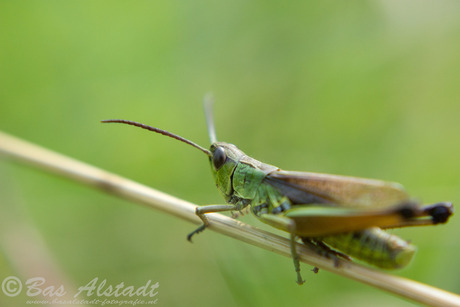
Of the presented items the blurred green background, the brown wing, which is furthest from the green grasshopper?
the blurred green background

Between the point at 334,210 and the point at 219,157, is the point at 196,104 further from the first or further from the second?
the point at 334,210

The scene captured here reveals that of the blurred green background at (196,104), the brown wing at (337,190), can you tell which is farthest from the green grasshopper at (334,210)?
the blurred green background at (196,104)

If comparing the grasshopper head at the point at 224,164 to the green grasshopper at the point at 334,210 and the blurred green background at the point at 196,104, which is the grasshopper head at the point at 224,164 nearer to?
the green grasshopper at the point at 334,210

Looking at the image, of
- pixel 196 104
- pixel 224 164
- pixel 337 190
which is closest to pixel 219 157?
pixel 224 164

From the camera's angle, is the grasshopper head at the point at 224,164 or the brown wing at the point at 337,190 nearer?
the brown wing at the point at 337,190

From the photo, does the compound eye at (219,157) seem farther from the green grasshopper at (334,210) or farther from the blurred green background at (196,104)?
the blurred green background at (196,104)

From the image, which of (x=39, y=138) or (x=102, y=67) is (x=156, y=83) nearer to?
(x=102, y=67)

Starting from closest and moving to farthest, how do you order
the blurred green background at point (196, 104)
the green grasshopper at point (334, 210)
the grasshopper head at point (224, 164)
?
the green grasshopper at point (334, 210) < the grasshopper head at point (224, 164) < the blurred green background at point (196, 104)

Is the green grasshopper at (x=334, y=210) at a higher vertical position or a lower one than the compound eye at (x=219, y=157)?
lower

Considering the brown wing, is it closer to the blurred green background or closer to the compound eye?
the compound eye

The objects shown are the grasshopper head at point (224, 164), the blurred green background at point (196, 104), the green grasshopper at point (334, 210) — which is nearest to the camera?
the green grasshopper at point (334, 210)
